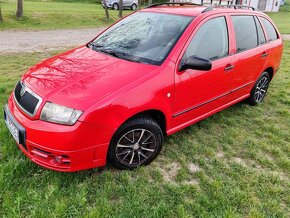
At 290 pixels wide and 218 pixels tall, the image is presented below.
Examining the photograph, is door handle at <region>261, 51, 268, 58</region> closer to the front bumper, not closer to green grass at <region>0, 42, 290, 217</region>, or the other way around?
green grass at <region>0, 42, 290, 217</region>

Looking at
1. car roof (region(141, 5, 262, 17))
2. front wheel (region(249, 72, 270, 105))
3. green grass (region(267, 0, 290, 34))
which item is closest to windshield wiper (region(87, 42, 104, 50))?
car roof (region(141, 5, 262, 17))

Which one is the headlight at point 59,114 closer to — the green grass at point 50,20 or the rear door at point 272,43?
the rear door at point 272,43

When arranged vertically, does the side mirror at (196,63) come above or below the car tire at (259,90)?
above

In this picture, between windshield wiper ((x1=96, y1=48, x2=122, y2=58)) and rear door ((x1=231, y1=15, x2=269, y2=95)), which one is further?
rear door ((x1=231, y1=15, x2=269, y2=95))

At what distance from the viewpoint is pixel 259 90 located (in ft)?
16.8

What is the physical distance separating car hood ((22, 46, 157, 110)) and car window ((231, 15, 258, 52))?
1691 millimetres

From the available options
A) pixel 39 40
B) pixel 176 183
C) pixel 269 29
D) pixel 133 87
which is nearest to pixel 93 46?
pixel 133 87

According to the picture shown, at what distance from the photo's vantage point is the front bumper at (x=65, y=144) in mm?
2590

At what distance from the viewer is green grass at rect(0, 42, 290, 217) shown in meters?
2.66

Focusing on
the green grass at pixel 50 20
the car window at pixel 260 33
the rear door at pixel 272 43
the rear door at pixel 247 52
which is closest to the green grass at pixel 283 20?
the green grass at pixel 50 20

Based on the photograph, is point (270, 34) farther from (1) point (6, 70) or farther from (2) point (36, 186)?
(1) point (6, 70)

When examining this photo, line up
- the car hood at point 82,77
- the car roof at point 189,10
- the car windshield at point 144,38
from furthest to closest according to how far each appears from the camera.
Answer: the car roof at point 189,10 → the car windshield at point 144,38 → the car hood at point 82,77

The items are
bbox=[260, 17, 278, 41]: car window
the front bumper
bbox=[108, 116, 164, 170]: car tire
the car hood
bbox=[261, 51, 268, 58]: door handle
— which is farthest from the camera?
bbox=[260, 17, 278, 41]: car window

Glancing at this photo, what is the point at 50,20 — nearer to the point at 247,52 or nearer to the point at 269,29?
the point at 269,29
